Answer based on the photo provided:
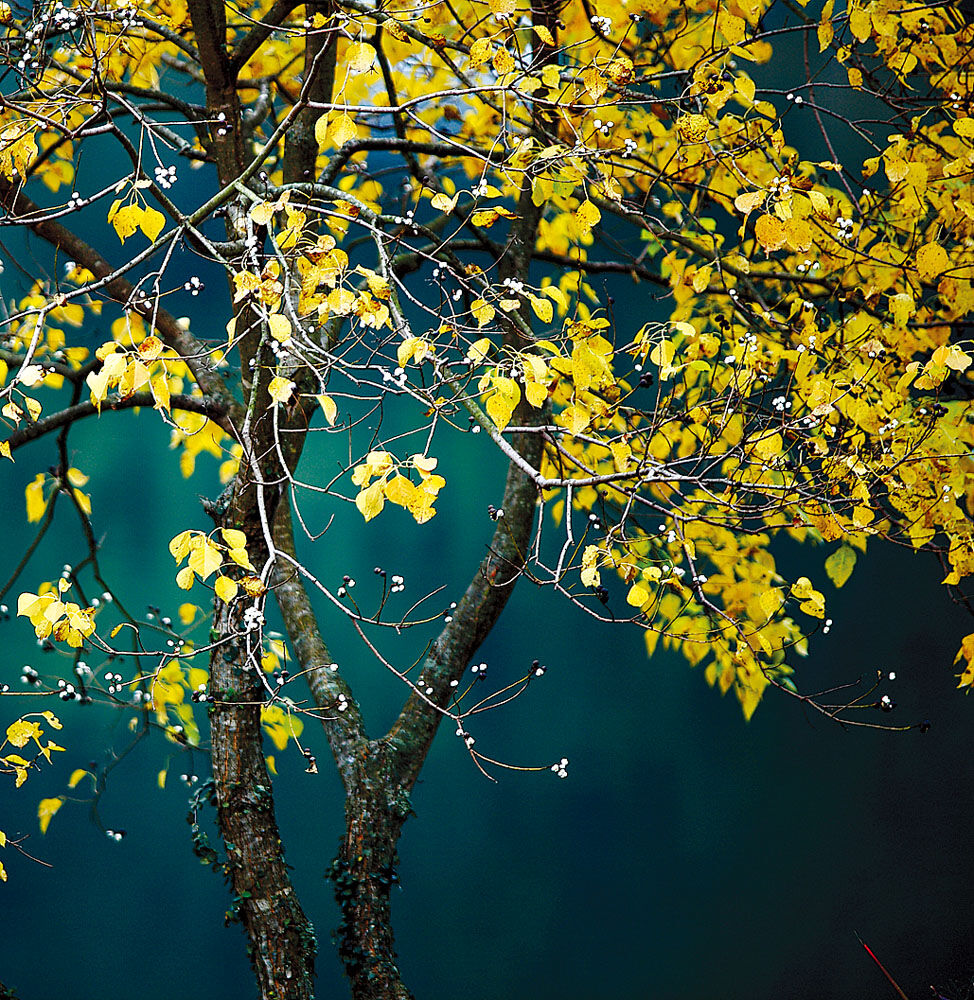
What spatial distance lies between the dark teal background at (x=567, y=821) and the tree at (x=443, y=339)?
0.11 m

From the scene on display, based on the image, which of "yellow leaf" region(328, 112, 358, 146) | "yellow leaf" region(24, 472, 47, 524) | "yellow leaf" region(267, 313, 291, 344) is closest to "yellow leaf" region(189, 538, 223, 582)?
"yellow leaf" region(267, 313, 291, 344)

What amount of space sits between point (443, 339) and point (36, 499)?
1.38 metres

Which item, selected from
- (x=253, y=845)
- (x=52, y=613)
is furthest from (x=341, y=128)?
(x=253, y=845)

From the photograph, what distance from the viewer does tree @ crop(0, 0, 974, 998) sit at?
5.47 ft

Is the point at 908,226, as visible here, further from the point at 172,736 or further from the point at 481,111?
the point at 172,736

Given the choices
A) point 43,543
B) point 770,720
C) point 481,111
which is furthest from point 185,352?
point 770,720

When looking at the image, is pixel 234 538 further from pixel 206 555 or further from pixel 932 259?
pixel 932 259

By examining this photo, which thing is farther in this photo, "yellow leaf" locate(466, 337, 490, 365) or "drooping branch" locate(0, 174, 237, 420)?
"drooping branch" locate(0, 174, 237, 420)

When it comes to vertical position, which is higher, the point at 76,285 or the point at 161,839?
the point at 76,285

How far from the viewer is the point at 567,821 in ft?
10.3

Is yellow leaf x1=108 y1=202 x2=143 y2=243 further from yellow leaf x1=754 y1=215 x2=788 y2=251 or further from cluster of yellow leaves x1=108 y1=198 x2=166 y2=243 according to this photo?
yellow leaf x1=754 y1=215 x2=788 y2=251

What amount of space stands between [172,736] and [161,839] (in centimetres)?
55

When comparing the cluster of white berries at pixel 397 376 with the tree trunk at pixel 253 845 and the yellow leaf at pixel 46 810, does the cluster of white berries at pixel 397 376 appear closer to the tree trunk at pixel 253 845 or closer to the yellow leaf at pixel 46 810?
the tree trunk at pixel 253 845

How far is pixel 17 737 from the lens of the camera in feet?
6.10
